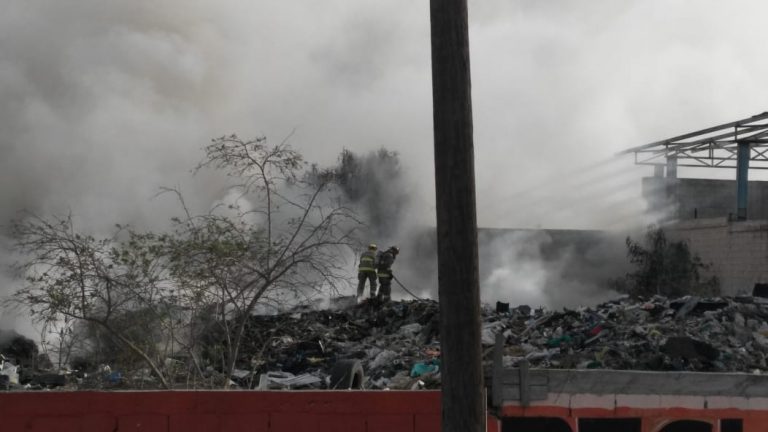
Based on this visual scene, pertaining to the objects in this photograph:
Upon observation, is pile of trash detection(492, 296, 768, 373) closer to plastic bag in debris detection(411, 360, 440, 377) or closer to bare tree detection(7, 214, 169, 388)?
plastic bag in debris detection(411, 360, 440, 377)

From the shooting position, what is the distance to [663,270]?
2403 centimetres

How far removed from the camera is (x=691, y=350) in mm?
9641

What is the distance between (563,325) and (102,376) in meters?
7.79

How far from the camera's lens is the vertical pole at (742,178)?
22250 millimetres

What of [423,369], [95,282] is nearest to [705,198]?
[423,369]

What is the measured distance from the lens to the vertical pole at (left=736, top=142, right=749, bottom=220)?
22250 mm

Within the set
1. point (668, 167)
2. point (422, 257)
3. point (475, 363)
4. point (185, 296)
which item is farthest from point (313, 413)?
point (668, 167)

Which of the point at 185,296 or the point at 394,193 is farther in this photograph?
the point at 394,193

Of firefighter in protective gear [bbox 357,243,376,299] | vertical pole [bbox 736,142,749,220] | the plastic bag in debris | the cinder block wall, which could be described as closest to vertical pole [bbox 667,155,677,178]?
vertical pole [bbox 736,142,749,220]

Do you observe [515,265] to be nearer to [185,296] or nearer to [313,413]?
[185,296]

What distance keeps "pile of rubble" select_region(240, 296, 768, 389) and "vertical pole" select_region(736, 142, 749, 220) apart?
9.05 meters

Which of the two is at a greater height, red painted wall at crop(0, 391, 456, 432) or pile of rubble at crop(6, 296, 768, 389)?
red painted wall at crop(0, 391, 456, 432)

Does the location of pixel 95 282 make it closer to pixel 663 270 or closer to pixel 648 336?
pixel 648 336

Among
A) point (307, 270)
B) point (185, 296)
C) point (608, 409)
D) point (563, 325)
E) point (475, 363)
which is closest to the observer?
point (475, 363)
